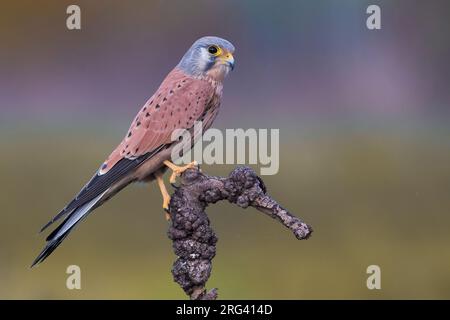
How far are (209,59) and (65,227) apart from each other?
75cm

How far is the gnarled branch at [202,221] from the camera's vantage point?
1922mm

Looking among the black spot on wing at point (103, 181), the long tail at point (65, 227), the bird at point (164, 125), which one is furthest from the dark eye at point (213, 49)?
the long tail at point (65, 227)

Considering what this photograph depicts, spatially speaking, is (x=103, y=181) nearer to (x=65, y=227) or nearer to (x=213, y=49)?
(x=65, y=227)

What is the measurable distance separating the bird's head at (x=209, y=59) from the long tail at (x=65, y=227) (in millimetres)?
556

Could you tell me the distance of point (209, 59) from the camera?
2.24 metres

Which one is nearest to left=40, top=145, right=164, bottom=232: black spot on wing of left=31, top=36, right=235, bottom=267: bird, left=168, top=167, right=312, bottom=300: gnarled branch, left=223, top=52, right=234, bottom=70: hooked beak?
left=31, top=36, right=235, bottom=267: bird

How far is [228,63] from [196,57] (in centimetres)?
13

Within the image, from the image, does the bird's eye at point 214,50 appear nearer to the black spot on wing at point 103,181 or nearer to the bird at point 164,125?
the bird at point 164,125

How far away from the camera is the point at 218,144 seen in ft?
7.51

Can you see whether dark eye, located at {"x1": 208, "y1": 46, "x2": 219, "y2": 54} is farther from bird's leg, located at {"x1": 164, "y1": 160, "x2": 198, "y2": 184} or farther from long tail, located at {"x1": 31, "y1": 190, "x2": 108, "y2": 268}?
long tail, located at {"x1": 31, "y1": 190, "x2": 108, "y2": 268}

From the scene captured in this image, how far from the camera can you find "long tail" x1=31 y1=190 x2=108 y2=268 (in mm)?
1978

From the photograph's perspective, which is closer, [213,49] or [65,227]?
[65,227]

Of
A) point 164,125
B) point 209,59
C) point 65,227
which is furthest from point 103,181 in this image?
point 209,59

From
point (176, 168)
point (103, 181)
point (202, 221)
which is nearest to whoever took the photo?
point (202, 221)
